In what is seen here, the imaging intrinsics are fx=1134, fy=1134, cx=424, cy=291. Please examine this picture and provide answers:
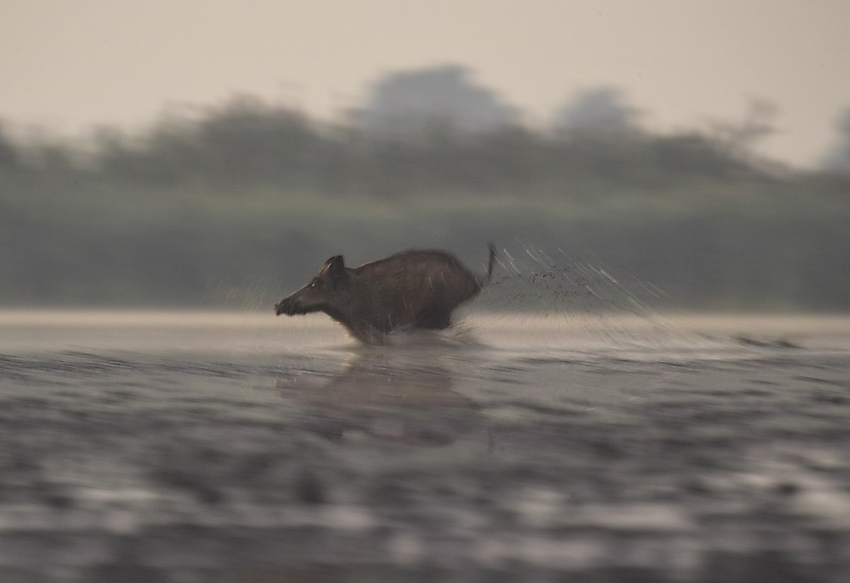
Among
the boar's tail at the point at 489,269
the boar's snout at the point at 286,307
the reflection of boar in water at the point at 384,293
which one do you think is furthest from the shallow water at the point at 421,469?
the boar's tail at the point at 489,269

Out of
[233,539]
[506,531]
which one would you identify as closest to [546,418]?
[506,531]

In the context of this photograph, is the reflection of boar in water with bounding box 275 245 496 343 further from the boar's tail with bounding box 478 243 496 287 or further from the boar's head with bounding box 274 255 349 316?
the boar's tail with bounding box 478 243 496 287

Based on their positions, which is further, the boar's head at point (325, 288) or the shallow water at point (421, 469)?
the boar's head at point (325, 288)

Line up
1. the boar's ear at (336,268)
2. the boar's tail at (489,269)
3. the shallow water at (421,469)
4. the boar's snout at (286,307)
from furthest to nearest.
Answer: the boar's tail at (489,269), the boar's snout at (286,307), the boar's ear at (336,268), the shallow water at (421,469)

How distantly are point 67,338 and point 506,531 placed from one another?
4756 mm

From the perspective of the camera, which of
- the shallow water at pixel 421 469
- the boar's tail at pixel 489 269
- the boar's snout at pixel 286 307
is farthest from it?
the boar's tail at pixel 489 269

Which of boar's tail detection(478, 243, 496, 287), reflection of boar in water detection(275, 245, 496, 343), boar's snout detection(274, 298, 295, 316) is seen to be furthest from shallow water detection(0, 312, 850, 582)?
boar's tail detection(478, 243, 496, 287)

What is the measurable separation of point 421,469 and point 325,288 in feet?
11.7

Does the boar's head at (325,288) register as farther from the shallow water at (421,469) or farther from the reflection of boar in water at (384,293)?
the shallow water at (421,469)

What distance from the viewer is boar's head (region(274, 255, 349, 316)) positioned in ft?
20.0

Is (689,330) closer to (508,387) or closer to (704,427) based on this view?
(508,387)

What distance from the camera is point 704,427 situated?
332 centimetres

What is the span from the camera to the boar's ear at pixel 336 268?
19.9ft

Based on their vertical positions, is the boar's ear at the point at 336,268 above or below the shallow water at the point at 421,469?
above
